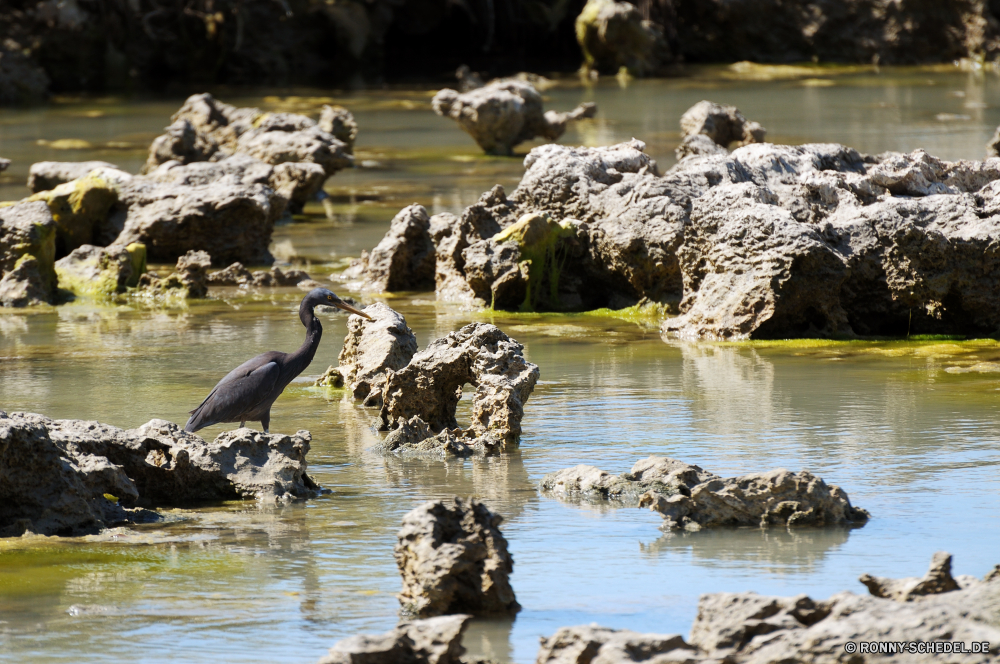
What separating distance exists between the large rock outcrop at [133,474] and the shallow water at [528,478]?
154mm

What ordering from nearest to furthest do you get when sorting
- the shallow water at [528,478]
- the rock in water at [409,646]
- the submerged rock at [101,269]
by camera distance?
the rock in water at [409,646] → the shallow water at [528,478] → the submerged rock at [101,269]

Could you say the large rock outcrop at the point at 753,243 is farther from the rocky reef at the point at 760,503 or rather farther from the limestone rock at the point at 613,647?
the limestone rock at the point at 613,647

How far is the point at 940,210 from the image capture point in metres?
9.99

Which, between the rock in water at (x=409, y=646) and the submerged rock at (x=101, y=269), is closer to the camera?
the rock in water at (x=409, y=646)

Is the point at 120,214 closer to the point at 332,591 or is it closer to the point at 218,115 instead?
the point at 218,115

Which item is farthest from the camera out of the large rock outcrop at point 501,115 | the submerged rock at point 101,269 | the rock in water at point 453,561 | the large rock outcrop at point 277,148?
the large rock outcrop at point 501,115

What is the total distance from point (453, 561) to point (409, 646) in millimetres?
803

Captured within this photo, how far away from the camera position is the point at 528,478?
21.7ft

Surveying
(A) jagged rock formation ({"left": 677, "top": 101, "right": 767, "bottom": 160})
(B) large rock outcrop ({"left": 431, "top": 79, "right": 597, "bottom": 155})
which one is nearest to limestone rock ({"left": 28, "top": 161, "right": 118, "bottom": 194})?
(B) large rock outcrop ({"left": 431, "top": 79, "right": 597, "bottom": 155})

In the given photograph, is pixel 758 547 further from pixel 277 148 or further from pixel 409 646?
pixel 277 148

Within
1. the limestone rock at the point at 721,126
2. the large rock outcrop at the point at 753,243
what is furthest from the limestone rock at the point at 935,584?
the limestone rock at the point at 721,126

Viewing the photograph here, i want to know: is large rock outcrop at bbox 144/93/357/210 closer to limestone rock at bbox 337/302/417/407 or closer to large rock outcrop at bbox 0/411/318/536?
limestone rock at bbox 337/302/417/407

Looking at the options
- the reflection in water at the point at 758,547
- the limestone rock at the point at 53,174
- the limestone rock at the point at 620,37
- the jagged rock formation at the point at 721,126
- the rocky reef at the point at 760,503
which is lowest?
the reflection in water at the point at 758,547

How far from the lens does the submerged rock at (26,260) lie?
11.9 metres
